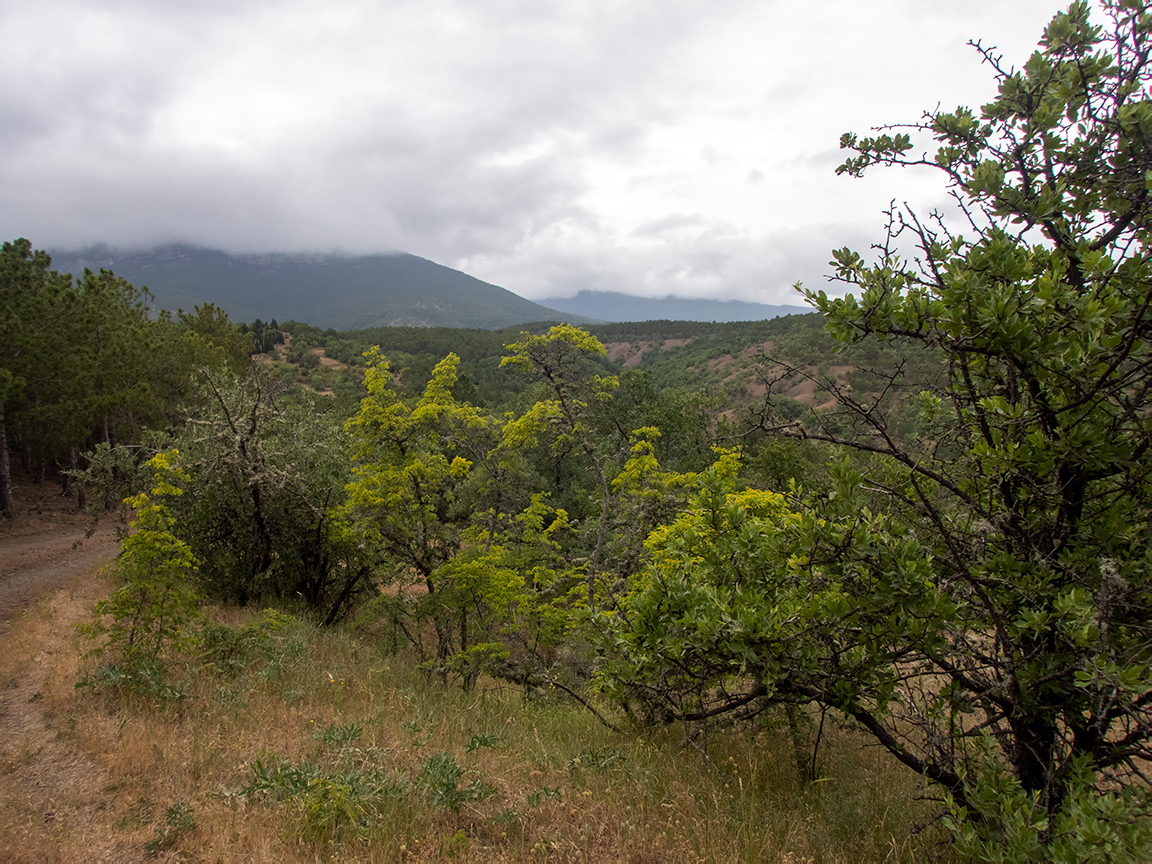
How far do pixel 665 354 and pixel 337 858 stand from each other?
311 feet

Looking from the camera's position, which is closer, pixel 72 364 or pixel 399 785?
pixel 399 785

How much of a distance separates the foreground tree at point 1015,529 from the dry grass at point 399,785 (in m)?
1.10

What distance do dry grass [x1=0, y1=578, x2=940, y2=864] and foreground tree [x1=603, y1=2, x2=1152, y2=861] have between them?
1.10 metres

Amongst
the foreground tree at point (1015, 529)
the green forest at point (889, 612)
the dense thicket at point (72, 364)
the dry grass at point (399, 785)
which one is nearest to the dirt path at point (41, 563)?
the dense thicket at point (72, 364)

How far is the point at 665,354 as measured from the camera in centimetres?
9525

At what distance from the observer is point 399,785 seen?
4.23 m

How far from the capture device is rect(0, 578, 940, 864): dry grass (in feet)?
11.8

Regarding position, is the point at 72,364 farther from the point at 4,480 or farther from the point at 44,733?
the point at 44,733

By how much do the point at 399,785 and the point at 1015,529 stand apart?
14.4 feet

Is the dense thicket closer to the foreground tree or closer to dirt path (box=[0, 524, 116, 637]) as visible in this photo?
dirt path (box=[0, 524, 116, 637])

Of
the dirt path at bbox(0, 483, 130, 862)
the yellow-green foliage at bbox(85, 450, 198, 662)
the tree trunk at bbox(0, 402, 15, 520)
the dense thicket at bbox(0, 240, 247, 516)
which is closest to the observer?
the dirt path at bbox(0, 483, 130, 862)

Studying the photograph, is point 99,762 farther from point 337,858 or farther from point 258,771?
point 337,858

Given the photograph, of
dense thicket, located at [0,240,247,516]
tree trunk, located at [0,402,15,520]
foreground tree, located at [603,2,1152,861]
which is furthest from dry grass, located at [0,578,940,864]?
tree trunk, located at [0,402,15,520]

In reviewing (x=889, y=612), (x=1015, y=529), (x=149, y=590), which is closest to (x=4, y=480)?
(x=149, y=590)
